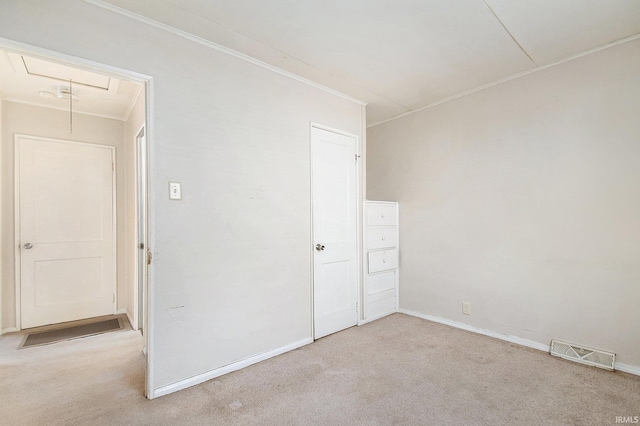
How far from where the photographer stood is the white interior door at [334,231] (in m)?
2.92

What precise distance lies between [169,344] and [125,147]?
9.32ft

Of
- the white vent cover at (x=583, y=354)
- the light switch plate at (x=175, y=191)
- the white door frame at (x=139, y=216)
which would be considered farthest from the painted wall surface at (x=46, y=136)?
the white vent cover at (x=583, y=354)

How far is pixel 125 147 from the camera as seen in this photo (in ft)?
12.4

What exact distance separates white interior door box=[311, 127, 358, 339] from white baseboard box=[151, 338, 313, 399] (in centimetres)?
32

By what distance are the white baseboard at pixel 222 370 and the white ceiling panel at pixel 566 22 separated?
294cm

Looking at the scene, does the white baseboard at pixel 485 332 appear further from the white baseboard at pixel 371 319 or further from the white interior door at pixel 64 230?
the white interior door at pixel 64 230

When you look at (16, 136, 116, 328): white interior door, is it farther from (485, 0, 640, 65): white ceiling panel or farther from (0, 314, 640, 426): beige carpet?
(485, 0, 640, 65): white ceiling panel

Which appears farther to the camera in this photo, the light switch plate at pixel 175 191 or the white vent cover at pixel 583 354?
the white vent cover at pixel 583 354

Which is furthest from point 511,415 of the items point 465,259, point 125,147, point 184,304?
point 125,147

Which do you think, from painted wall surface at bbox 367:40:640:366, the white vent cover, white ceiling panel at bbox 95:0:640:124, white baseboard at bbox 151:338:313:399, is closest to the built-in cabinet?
painted wall surface at bbox 367:40:640:366

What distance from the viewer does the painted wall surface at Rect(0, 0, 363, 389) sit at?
6.19 feet

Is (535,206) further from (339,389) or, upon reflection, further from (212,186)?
(212,186)

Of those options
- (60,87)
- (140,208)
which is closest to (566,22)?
(140,208)

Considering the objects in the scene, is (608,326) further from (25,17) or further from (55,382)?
(25,17)
